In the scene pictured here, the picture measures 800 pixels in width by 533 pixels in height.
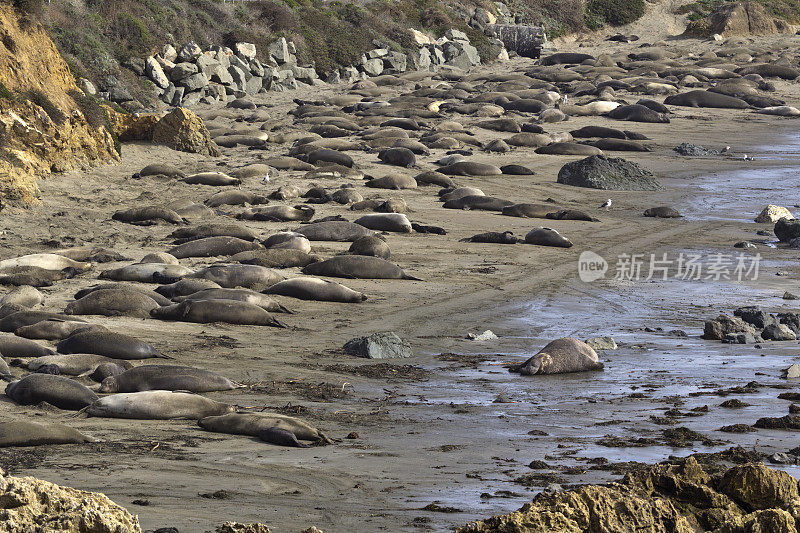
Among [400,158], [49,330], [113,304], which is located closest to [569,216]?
[400,158]

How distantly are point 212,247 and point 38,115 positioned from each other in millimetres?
5187

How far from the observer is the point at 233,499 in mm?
4012

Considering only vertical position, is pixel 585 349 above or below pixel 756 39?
below

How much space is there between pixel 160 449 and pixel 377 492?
1345 mm

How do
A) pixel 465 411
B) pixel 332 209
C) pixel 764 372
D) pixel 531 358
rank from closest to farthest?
pixel 465 411 < pixel 764 372 < pixel 531 358 < pixel 332 209

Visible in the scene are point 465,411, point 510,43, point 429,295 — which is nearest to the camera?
point 465,411

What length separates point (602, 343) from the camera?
7.81 meters

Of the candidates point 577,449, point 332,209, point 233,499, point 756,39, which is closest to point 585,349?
point 577,449

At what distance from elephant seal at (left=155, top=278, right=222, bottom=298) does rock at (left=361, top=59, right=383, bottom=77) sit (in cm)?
2798

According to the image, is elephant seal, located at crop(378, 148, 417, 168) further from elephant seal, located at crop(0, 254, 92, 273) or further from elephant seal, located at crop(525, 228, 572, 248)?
elephant seal, located at crop(0, 254, 92, 273)

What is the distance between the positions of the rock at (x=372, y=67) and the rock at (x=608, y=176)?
20.0m

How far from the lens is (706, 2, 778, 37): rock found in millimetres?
45094

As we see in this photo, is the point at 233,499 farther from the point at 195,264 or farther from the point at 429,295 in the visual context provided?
the point at 195,264

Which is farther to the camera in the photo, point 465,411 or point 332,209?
point 332,209
